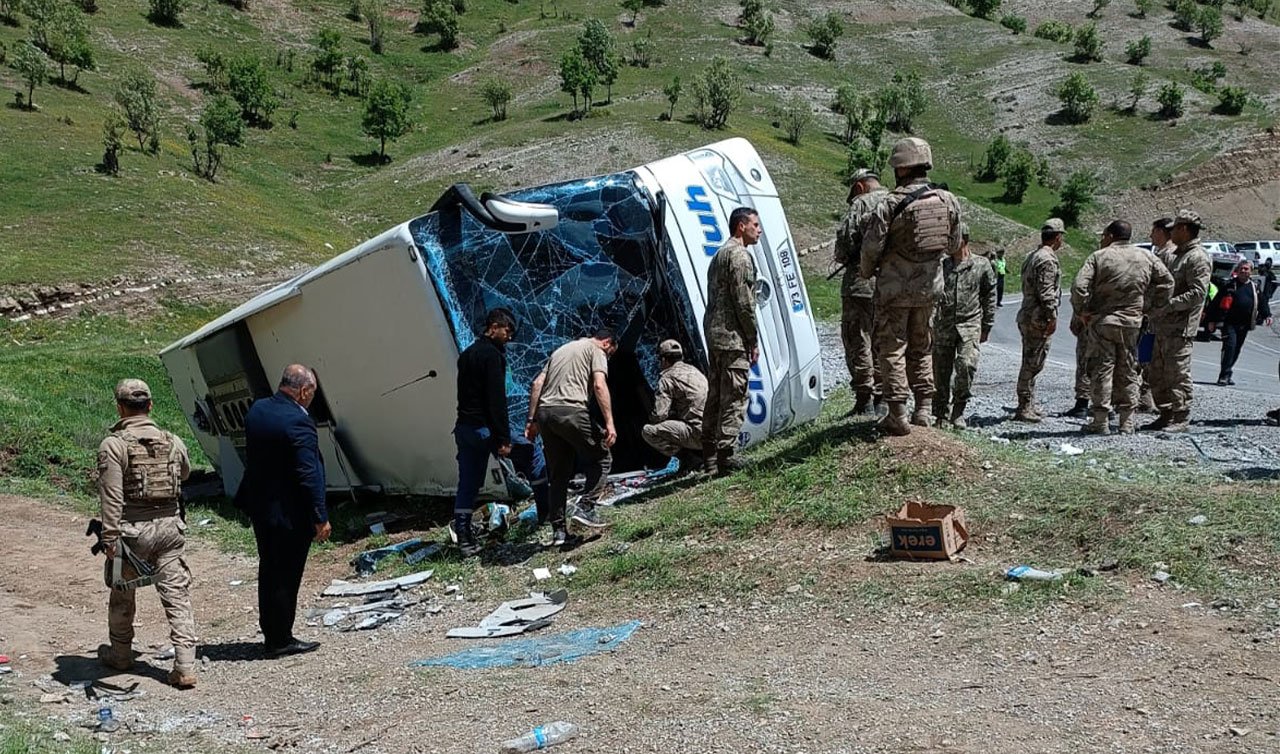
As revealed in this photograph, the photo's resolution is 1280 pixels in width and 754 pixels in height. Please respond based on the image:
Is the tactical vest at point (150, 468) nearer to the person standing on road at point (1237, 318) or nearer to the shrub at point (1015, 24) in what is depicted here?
the person standing on road at point (1237, 318)

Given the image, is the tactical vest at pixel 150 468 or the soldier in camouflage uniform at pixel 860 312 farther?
the soldier in camouflage uniform at pixel 860 312

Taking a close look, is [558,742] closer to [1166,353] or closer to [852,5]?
[1166,353]

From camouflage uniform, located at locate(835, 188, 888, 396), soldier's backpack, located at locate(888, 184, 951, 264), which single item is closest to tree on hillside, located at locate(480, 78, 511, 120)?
camouflage uniform, located at locate(835, 188, 888, 396)

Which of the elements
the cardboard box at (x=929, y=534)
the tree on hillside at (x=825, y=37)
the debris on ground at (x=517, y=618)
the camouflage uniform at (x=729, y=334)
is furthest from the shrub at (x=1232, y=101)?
the debris on ground at (x=517, y=618)

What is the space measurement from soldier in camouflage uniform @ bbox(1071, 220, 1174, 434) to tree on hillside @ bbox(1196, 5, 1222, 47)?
83497 mm

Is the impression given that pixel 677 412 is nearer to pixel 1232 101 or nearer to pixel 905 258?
pixel 905 258

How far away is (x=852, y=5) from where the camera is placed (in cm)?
8781

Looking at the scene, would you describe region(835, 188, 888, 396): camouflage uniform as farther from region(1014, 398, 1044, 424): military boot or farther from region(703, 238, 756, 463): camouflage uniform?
region(1014, 398, 1044, 424): military boot

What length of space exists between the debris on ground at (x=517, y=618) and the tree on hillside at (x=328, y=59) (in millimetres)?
61470

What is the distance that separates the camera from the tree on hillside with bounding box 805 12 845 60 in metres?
78.1

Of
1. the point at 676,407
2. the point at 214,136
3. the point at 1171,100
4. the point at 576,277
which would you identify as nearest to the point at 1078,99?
the point at 1171,100

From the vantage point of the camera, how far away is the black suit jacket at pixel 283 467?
258 inches

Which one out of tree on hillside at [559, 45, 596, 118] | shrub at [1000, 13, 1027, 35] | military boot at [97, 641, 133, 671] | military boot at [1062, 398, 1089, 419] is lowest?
military boot at [1062, 398, 1089, 419]

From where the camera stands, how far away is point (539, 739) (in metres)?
4.71
